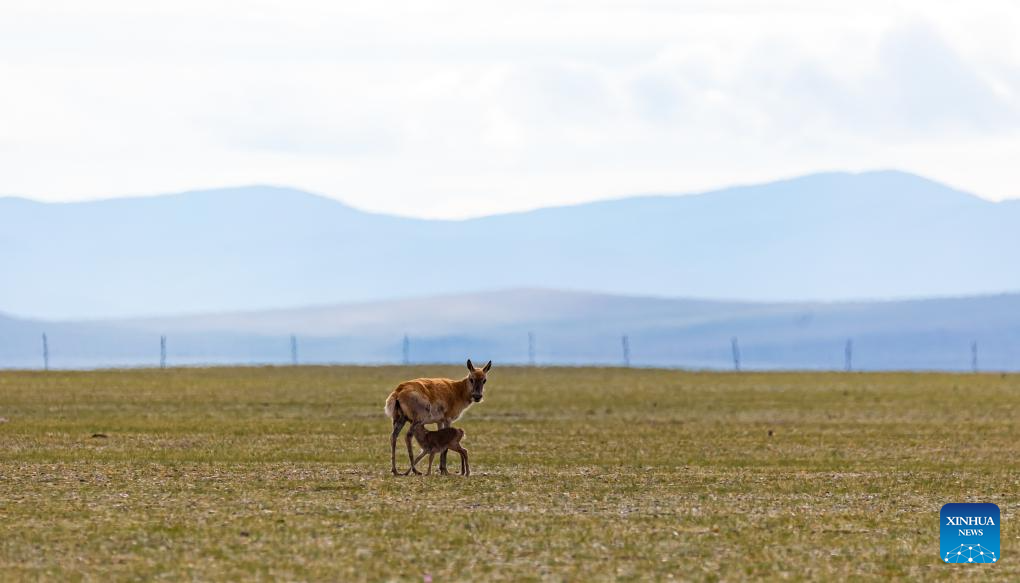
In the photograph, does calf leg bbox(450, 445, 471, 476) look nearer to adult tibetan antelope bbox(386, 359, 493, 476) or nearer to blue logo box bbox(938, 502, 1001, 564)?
adult tibetan antelope bbox(386, 359, 493, 476)

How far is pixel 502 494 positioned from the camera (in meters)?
25.9

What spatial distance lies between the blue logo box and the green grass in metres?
0.22

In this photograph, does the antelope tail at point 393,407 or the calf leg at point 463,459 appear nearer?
the antelope tail at point 393,407

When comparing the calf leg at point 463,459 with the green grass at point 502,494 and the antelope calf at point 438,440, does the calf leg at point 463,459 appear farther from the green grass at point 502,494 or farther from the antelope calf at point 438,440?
the green grass at point 502,494

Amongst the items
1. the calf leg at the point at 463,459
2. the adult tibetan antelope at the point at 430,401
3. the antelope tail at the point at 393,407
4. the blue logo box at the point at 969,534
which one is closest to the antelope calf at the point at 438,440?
the calf leg at the point at 463,459

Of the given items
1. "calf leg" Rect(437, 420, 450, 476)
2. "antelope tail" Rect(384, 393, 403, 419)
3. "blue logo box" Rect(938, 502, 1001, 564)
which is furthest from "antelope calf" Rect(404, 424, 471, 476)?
"blue logo box" Rect(938, 502, 1001, 564)

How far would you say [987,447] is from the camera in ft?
132

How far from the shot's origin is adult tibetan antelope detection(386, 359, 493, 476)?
2823 cm

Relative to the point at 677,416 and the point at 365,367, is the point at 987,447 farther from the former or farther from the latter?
the point at 365,367

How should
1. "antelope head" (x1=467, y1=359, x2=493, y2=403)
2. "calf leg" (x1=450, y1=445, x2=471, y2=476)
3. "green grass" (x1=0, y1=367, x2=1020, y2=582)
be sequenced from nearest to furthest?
"green grass" (x1=0, y1=367, x2=1020, y2=582)
"calf leg" (x1=450, y1=445, x2=471, y2=476)
"antelope head" (x1=467, y1=359, x2=493, y2=403)

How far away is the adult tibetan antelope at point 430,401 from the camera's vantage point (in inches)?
1112

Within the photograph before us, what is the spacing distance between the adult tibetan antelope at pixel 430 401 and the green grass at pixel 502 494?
928 mm

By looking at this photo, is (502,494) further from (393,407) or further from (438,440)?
(393,407)

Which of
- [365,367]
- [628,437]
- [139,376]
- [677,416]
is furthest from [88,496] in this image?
[365,367]
